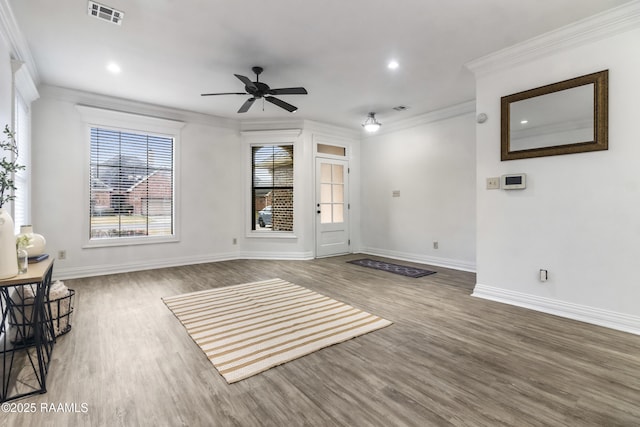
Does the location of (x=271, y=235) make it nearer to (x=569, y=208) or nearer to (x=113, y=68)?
(x=113, y=68)

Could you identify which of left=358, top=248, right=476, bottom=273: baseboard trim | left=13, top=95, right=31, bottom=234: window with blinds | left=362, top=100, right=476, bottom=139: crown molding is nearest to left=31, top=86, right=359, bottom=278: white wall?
Answer: left=13, top=95, right=31, bottom=234: window with blinds

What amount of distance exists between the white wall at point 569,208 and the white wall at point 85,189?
4.43 m

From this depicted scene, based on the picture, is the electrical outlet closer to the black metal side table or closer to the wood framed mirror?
the wood framed mirror

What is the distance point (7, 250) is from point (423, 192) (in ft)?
17.8

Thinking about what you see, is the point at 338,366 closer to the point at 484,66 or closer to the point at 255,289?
the point at 255,289

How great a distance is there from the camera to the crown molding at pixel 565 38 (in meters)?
2.55

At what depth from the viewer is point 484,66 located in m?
3.45

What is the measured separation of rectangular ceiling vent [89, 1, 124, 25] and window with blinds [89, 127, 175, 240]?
2.56 metres

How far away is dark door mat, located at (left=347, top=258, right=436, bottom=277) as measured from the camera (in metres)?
4.70

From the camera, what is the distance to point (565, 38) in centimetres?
287

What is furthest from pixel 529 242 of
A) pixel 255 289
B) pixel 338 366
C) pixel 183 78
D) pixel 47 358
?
pixel 183 78

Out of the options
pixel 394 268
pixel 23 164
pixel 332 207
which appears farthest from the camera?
pixel 332 207

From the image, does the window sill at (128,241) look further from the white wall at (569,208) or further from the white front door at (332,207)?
the white wall at (569,208)

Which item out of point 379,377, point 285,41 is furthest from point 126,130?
point 379,377
